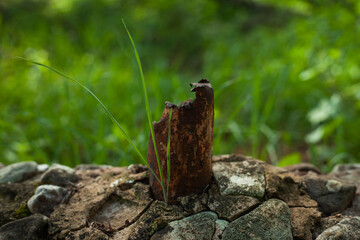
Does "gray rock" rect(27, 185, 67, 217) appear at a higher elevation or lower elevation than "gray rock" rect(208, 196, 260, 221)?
higher

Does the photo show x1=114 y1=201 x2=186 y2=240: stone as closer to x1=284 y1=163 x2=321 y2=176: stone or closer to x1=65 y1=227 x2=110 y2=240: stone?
x1=65 y1=227 x2=110 y2=240: stone

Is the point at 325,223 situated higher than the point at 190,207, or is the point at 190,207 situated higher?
the point at 190,207

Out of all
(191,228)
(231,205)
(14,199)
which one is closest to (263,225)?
(231,205)

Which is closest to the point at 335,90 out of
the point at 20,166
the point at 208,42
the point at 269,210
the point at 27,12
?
the point at 269,210

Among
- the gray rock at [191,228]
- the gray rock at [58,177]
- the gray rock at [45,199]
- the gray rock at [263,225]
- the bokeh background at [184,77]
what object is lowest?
the gray rock at [263,225]

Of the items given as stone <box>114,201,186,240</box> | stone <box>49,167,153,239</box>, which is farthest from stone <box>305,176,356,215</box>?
stone <box>49,167,153,239</box>

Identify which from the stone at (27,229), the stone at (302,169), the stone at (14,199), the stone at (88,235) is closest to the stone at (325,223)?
the stone at (302,169)

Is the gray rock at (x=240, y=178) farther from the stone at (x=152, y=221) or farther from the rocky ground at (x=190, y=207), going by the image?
the stone at (x=152, y=221)

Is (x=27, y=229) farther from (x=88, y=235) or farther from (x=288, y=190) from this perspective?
(x=288, y=190)
